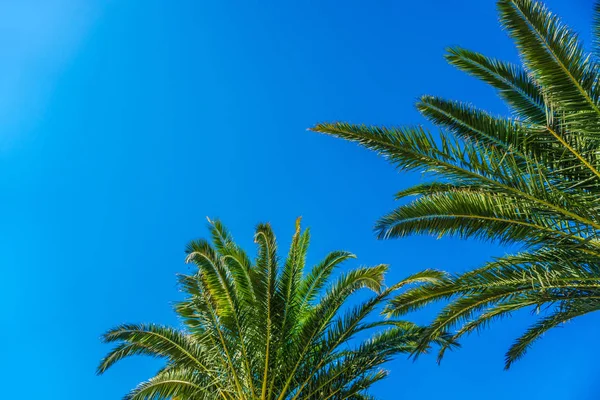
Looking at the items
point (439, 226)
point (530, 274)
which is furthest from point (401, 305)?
point (530, 274)

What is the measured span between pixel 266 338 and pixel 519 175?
605 cm

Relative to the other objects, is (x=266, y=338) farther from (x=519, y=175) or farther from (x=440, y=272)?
(x=519, y=175)

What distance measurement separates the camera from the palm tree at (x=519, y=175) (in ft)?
22.1

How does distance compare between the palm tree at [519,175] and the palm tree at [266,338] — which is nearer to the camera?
the palm tree at [519,175]

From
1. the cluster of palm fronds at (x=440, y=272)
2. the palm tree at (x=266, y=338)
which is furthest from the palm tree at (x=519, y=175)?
the palm tree at (x=266, y=338)

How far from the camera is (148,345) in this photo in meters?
11.2

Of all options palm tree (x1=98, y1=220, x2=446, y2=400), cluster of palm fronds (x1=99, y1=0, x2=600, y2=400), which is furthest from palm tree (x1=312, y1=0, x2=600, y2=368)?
palm tree (x1=98, y1=220, x2=446, y2=400)

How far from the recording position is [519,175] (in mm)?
6746

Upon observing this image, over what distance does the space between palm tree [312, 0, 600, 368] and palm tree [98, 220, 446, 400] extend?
2426 millimetres

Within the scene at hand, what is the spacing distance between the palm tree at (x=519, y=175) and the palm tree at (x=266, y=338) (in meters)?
2.43

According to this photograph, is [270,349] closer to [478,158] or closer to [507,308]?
[507,308]

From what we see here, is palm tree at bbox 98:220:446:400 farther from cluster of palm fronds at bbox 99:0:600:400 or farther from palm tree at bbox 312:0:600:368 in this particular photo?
palm tree at bbox 312:0:600:368

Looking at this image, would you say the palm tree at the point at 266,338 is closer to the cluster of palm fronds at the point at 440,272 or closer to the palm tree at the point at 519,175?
the cluster of palm fronds at the point at 440,272

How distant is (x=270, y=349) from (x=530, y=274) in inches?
215
